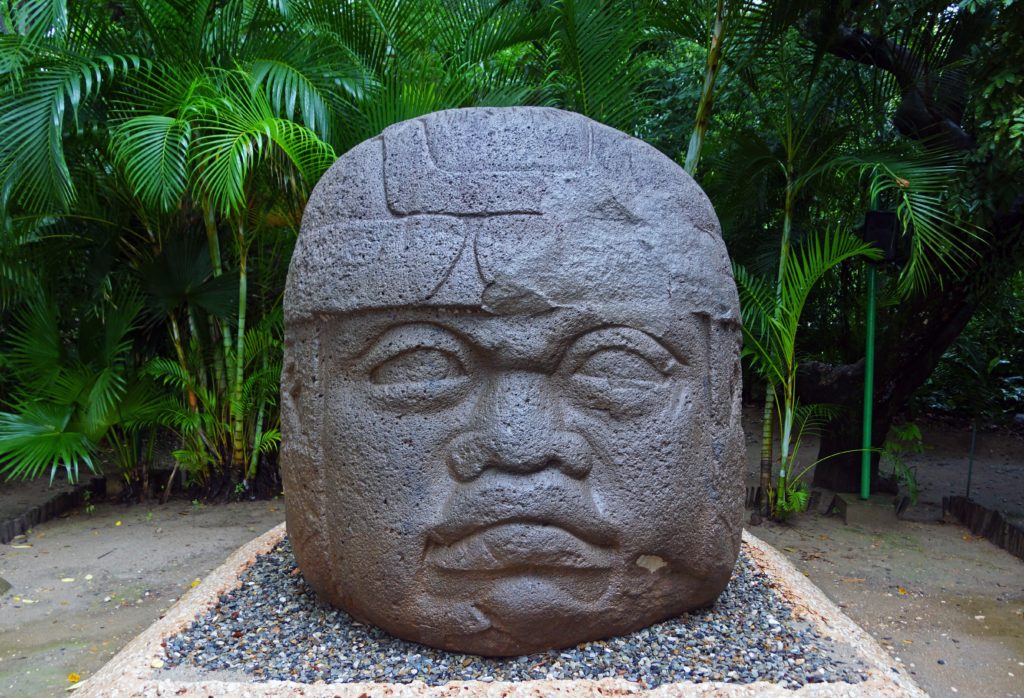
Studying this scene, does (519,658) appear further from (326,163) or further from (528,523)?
(326,163)

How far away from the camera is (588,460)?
2457 mm

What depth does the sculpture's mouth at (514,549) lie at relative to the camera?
7.80ft

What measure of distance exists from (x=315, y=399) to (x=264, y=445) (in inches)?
129

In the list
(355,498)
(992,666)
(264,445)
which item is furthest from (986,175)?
(264,445)

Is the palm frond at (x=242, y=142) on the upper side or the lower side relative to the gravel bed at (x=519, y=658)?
upper

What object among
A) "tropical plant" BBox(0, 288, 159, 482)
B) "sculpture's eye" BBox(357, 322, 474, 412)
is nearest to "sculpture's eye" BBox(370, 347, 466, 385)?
"sculpture's eye" BBox(357, 322, 474, 412)

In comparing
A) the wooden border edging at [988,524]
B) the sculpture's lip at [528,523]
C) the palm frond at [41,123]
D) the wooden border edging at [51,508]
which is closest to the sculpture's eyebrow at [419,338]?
the sculpture's lip at [528,523]

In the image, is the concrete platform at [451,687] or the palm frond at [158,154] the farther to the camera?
the palm frond at [158,154]

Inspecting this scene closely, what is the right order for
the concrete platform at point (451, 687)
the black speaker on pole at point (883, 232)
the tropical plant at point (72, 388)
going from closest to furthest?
the concrete platform at point (451, 687), the black speaker on pole at point (883, 232), the tropical plant at point (72, 388)

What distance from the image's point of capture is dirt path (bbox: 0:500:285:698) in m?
3.36

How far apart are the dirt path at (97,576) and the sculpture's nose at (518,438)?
1.92 m

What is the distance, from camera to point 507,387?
7.98 feet

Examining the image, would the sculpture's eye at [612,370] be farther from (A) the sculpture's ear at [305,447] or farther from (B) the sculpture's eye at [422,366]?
(A) the sculpture's ear at [305,447]

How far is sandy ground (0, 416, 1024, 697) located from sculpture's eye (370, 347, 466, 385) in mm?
1863
